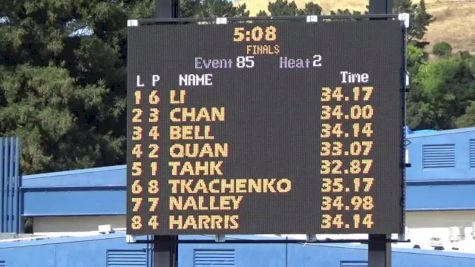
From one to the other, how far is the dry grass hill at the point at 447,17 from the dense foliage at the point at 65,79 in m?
102

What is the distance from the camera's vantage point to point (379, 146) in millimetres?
10555

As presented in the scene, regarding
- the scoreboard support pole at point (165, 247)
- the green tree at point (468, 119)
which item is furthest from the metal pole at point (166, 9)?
the green tree at point (468, 119)

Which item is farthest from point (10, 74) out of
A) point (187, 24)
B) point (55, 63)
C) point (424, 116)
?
point (424, 116)

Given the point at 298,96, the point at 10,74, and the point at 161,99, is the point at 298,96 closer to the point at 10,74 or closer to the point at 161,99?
the point at 161,99

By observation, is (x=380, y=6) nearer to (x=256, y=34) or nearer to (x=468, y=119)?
(x=256, y=34)

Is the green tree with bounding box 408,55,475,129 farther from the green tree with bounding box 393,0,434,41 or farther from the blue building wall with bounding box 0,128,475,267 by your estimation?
the blue building wall with bounding box 0,128,475,267

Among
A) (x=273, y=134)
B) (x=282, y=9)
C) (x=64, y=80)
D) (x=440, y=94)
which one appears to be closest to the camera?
(x=273, y=134)

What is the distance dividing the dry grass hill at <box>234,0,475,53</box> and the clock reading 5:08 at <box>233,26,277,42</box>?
126 metres

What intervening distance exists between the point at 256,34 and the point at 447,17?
147845mm

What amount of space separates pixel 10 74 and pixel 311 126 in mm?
25800

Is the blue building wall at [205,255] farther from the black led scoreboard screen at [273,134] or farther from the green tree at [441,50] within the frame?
the green tree at [441,50]

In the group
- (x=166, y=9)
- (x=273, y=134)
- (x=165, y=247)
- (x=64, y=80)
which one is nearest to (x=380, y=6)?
(x=273, y=134)

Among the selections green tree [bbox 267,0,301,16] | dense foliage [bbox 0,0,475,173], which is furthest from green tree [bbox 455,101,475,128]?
dense foliage [bbox 0,0,475,173]

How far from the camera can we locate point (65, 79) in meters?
34.3
